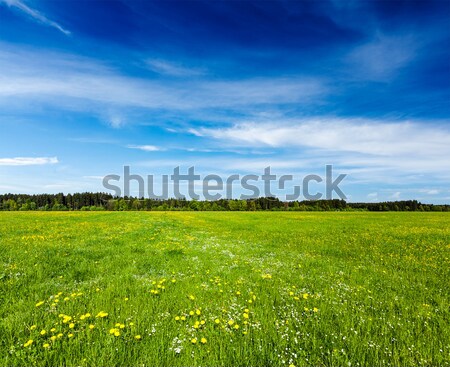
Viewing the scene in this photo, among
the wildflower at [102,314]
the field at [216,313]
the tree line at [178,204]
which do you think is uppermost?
the wildflower at [102,314]

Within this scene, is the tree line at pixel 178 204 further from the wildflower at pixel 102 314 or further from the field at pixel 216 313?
the wildflower at pixel 102 314

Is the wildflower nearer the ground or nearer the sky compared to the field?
nearer the sky

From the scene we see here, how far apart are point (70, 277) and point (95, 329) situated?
13.4ft

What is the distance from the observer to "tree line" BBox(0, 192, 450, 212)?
14212cm

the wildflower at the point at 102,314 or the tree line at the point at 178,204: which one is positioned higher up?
the wildflower at the point at 102,314

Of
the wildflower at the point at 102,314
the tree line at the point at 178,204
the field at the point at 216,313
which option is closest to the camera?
the field at the point at 216,313

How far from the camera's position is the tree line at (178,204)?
142125 mm

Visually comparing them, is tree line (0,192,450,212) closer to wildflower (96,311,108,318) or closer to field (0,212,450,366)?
field (0,212,450,366)

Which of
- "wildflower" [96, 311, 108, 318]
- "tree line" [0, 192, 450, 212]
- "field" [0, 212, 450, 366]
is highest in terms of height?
"wildflower" [96, 311, 108, 318]

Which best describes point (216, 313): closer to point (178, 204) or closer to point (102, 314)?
point (102, 314)

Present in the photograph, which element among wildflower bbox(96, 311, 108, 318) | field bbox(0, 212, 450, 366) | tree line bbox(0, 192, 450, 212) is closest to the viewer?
field bbox(0, 212, 450, 366)

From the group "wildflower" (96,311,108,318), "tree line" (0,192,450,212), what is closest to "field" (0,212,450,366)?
"wildflower" (96,311,108,318)

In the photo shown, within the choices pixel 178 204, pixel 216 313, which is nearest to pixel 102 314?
pixel 216 313

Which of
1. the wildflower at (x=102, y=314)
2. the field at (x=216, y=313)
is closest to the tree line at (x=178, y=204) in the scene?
the field at (x=216, y=313)
